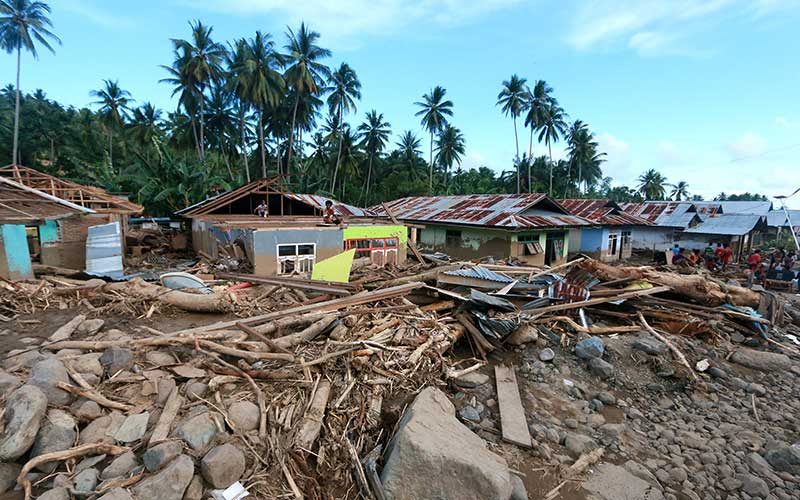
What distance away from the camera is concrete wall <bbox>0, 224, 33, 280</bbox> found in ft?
31.7

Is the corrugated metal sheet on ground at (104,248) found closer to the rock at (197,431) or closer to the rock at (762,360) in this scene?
the rock at (197,431)

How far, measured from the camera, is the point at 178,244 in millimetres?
20875

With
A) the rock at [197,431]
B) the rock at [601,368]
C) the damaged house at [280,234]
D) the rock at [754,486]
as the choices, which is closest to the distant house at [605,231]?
the damaged house at [280,234]

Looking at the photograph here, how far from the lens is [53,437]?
405cm

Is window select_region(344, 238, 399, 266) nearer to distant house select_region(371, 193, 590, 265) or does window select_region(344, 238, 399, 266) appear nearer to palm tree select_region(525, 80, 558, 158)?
distant house select_region(371, 193, 590, 265)

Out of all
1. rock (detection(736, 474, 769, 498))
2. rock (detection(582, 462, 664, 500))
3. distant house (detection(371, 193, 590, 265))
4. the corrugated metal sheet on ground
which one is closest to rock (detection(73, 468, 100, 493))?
rock (detection(582, 462, 664, 500))

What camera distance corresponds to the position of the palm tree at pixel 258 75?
100 feet

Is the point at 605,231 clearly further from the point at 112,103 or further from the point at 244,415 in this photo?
the point at 112,103

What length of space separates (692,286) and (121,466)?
13.4m

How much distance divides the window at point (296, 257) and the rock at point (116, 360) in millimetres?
7673

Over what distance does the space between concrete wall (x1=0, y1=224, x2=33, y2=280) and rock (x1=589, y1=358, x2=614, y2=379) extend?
14.7 metres

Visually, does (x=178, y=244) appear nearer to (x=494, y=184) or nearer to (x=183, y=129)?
(x=183, y=129)

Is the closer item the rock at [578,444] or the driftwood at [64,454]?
the driftwood at [64,454]

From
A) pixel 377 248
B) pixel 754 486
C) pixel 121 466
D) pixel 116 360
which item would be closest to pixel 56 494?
pixel 121 466
